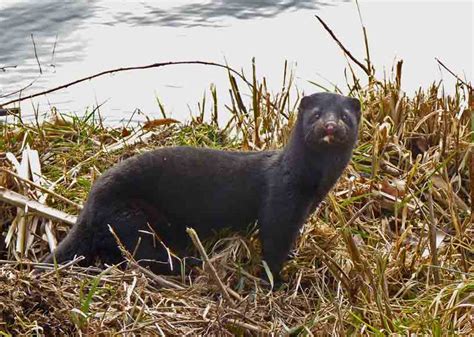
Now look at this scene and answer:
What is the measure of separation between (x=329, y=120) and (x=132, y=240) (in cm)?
94

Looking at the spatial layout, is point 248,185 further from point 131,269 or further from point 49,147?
point 49,147

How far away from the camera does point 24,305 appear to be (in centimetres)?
488

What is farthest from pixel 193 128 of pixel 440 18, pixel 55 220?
pixel 440 18

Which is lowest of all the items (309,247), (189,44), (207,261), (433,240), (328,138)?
(189,44)

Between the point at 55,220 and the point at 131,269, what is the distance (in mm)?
753

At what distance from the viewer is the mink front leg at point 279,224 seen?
5.59m

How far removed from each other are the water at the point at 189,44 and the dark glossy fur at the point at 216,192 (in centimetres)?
288

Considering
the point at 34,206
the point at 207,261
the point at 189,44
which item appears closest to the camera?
the point at 207,261

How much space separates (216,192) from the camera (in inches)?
227

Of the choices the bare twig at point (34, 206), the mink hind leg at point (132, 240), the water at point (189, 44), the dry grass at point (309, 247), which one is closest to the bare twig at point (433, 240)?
the dry grass at point (309, 247)

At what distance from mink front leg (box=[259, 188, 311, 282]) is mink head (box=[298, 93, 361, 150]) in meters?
0.24

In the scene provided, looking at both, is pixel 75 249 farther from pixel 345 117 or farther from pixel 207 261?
pixel 345 117

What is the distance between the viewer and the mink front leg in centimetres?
559

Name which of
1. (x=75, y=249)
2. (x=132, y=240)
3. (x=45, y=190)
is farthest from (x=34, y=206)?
(x=132, y=240)
